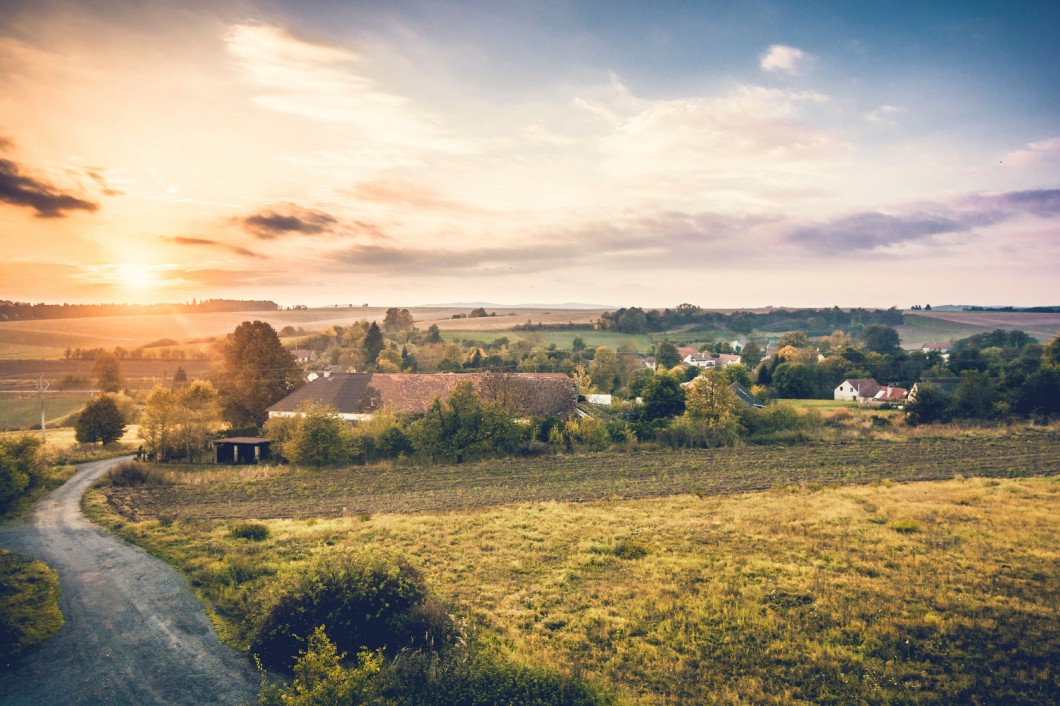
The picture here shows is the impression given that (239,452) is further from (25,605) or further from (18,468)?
→ (25,605)

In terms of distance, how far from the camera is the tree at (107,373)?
241 feet

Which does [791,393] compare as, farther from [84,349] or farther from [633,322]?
[84,349]

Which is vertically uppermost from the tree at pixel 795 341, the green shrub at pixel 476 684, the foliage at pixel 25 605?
the tree at pixel 795 341

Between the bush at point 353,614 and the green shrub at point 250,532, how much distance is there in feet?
25.9

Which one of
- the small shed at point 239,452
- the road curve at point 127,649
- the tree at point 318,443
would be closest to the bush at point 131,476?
the small shed at point 239,452

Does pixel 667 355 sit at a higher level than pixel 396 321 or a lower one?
lower

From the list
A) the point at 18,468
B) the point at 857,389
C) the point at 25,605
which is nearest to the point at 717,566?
the point at 25,605

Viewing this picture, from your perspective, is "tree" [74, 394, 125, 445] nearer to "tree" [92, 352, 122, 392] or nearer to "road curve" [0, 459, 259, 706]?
"tree" [92, 352, 122, 392]

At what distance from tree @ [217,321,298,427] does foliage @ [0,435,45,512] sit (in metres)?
25.1

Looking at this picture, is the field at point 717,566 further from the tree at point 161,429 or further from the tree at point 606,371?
the tree at point 606,371

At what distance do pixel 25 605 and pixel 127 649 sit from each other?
4387 mm

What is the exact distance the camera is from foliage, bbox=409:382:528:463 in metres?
39.2

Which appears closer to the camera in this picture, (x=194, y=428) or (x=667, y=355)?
(x=194, y=428)

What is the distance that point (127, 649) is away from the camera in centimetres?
1097
